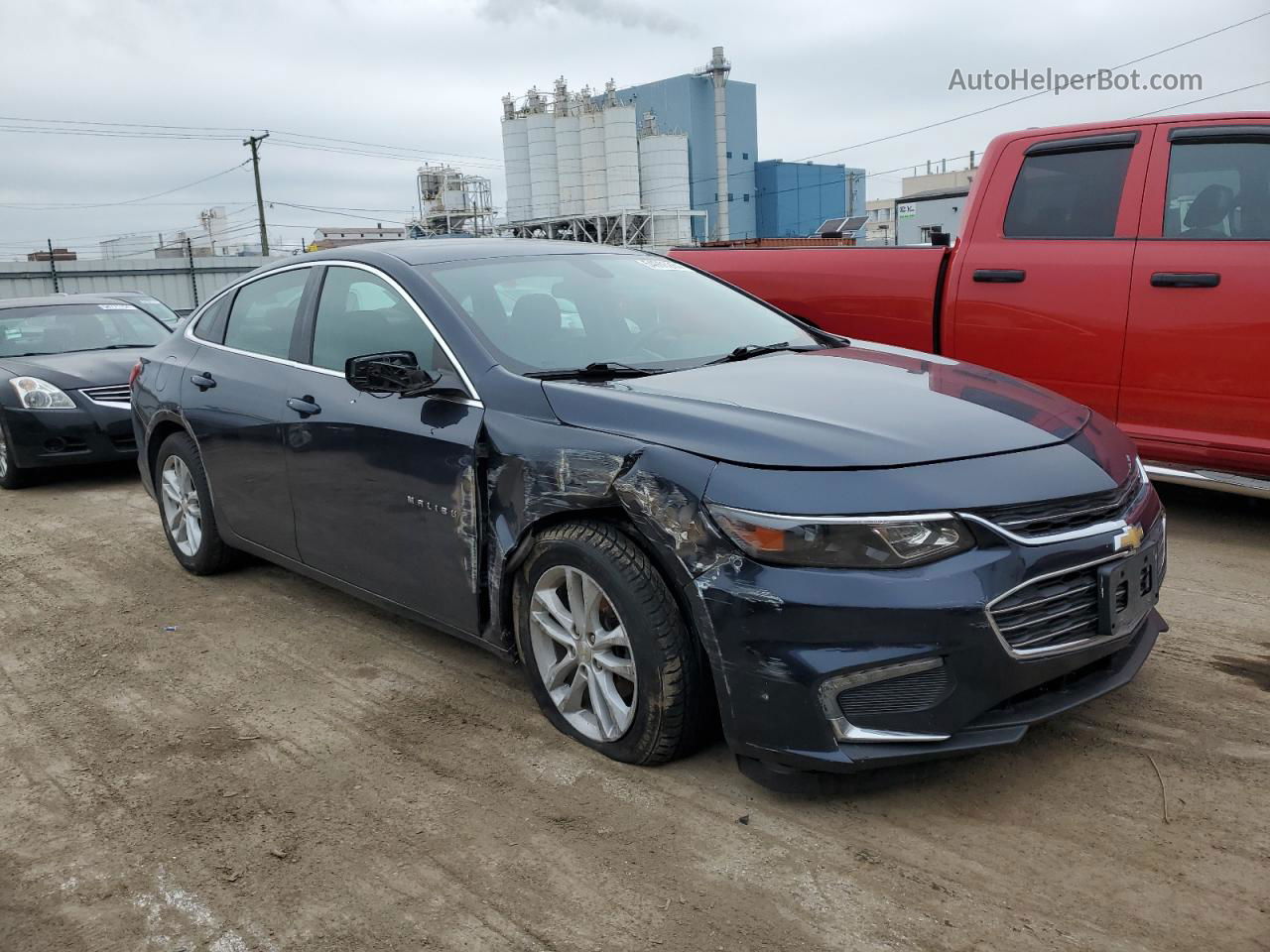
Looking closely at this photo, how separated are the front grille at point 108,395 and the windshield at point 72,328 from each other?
86cm

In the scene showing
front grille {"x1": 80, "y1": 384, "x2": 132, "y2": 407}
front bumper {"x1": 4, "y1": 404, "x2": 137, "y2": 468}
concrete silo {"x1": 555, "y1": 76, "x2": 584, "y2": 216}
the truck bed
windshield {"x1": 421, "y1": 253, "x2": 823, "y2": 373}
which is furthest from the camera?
concrete silo {"x1": 555, "y1": 76, "x2": 584, "y2": 216}

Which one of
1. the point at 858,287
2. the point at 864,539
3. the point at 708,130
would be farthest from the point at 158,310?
the point at 708,130

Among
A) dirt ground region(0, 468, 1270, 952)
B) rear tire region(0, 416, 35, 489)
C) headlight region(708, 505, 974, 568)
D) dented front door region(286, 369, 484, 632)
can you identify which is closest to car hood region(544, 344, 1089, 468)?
headlight region(708, 505, 974, 568)

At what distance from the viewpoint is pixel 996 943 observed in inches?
89.4

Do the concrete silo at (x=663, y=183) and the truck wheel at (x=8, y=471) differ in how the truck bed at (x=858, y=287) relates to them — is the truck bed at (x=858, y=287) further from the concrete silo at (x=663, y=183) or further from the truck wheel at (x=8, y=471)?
the concrete silo at (x=663, y=183)

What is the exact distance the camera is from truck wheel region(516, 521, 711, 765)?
9.30ft

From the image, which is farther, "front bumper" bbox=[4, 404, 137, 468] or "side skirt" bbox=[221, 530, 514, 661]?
"front bumper" bbox=[4, 404, 137, 468]

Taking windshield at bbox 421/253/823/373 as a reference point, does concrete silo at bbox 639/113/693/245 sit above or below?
above

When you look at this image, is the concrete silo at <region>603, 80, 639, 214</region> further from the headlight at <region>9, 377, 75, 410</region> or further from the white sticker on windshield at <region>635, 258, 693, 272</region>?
the white sticker on windshield at <region>635, 258, 693, 272</region>

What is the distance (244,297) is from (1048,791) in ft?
13.0

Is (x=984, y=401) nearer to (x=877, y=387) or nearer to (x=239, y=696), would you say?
(x=877, y=387)

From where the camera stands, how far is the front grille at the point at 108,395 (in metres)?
8.00

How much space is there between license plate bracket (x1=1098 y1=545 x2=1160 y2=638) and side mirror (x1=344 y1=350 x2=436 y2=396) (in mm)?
2137

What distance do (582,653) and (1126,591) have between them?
1.51 m
